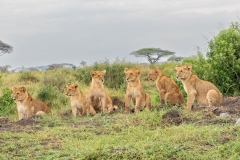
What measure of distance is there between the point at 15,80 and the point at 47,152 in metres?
21.2

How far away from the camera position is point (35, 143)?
7340 mm

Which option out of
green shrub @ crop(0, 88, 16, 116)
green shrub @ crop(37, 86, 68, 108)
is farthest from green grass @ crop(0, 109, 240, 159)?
green shrub @ crop(37, 86, 68, 108)

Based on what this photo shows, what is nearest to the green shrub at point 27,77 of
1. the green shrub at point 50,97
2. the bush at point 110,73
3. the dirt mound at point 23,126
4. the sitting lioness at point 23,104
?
the bush at point 110,73

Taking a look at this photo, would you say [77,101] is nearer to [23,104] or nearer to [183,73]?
[23,104]

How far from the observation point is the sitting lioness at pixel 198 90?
36.3 feet

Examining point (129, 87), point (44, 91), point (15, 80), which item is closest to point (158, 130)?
point (129, 87)

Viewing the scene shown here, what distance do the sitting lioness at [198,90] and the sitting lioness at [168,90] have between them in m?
0.43

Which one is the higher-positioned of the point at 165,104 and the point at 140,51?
the point at 140,51

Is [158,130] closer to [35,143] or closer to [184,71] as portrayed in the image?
[35,143]

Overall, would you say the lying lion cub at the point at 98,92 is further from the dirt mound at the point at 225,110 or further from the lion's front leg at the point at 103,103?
the dirt mound at the point at 225,110

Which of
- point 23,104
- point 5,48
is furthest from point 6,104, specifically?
point 5,48

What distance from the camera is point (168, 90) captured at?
1177cm

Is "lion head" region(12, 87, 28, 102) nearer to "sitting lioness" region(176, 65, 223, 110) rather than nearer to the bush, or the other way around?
"sitting lioness" region(176, 65, 223, 110)

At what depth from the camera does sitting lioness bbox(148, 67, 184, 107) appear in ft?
37.8
